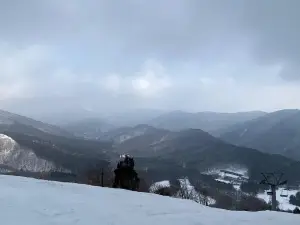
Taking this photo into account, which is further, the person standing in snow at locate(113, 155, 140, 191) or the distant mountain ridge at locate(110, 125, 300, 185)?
the distant mountain ridge at locate(110, 125, 300, 185)

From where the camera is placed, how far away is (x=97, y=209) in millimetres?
9094

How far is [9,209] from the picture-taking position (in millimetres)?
7977

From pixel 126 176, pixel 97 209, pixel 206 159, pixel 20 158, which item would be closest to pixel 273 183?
pixel 126 176

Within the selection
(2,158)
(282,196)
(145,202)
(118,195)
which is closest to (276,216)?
(145,202)

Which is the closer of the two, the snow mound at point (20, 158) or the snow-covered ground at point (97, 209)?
the snow-covered ground at point (97, 209)

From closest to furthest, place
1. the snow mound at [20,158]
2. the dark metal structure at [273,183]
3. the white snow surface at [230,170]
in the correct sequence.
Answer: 1. the dark metal structure at [273,183]
2. the snow mound at [20,158]
3. the white snow surface at [230,170]

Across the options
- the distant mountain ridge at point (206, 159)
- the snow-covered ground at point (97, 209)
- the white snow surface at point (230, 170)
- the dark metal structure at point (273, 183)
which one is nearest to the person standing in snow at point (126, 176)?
the dark metal structure at point (273, 183)

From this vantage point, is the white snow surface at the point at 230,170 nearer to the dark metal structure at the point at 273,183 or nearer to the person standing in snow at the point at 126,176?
the person standing in snow at the point at 126,176

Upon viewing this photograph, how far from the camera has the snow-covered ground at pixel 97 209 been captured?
7.91 m

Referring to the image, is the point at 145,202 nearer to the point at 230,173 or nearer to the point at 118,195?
the point at 118,195

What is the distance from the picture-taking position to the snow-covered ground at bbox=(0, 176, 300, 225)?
7.91 m

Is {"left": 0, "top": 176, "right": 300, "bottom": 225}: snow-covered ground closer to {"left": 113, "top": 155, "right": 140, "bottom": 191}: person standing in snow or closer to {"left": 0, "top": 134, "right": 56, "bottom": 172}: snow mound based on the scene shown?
{"left": 113, "top": 155, "right": 140, "bottom": 191}: person standing in snow

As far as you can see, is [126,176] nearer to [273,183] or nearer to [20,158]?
[273,183]

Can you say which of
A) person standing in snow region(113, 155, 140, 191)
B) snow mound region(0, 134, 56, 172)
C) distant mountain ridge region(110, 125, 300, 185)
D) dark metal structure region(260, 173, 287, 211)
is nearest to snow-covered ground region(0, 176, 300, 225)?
dark metal structure region(260, 173, 287, 211)
